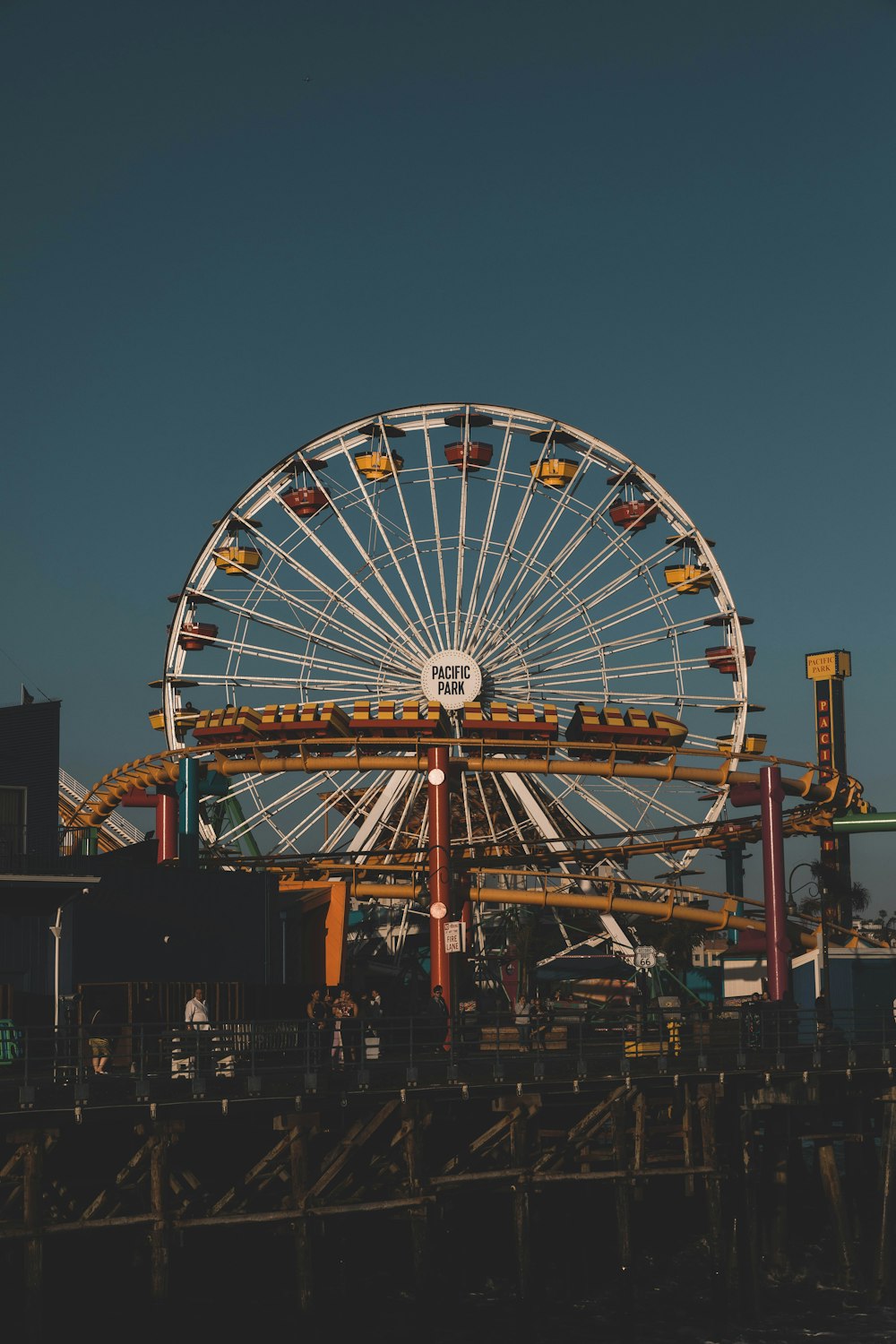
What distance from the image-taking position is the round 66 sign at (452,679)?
6912 centimetres

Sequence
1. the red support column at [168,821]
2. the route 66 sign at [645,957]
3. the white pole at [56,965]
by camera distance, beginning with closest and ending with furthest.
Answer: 1. the white pole at [56,965]
2. the route 66 sign at [645,957]
3. the red support column at [168,821]

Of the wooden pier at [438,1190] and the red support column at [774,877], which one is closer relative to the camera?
the wooden pier at [438,1190]

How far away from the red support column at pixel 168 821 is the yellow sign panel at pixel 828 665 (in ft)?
285

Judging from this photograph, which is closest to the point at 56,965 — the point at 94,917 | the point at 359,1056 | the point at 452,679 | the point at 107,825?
the point at 94,917

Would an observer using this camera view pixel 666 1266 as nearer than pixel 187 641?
Yes

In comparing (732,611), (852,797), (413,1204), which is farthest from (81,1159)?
(732,611)

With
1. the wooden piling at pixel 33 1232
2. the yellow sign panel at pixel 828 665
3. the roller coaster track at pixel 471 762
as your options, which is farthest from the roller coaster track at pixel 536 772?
the yellow sign panel at pixel 828 665

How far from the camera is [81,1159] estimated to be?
97.9ft

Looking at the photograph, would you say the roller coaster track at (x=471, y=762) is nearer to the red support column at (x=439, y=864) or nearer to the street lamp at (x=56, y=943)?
the red support column at (x=439, y=864)

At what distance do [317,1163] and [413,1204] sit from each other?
12.5 ft

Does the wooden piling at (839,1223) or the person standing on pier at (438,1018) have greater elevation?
the person standing on pier at (438,1018)

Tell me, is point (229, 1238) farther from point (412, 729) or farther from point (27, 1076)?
point (412, 729)

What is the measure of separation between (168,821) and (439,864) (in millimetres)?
10823

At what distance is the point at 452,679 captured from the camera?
69.6 metres
